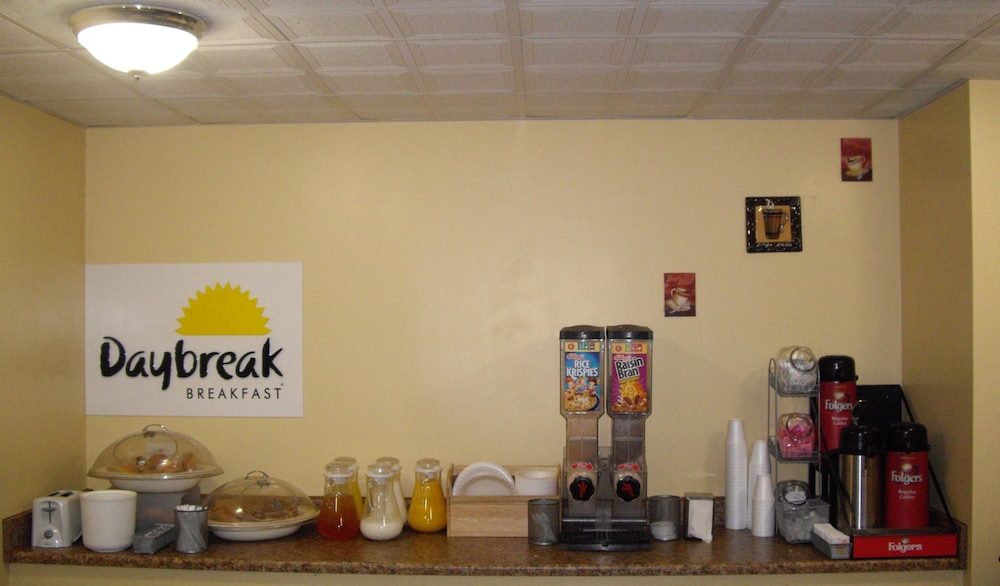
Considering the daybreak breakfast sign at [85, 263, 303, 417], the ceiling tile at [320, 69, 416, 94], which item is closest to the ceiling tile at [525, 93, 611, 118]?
the ceiling tile at [320, 69, 416, 94]

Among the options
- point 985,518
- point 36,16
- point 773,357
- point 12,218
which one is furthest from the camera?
point 773,357

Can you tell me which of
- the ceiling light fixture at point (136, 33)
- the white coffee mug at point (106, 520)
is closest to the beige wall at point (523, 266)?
the white coffee mug at point (106, 520)

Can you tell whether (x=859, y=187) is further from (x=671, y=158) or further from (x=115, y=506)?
(x=115, y=506)

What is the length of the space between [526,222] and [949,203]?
61.5 inches

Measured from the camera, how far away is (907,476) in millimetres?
2869

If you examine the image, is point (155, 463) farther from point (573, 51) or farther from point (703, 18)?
point (703, 18)

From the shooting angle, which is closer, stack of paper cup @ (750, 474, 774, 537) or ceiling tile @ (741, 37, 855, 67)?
ceiling tile @ (741, 37, 855, 67)

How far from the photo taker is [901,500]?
288 cm

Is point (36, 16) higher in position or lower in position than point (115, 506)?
higher

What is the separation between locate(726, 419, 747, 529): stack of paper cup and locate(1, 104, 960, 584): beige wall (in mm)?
146

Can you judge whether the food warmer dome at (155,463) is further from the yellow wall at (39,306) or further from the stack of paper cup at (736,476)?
the stack of paper cup at (736,476)

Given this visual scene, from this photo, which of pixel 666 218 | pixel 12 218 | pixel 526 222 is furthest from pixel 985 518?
pixel 12 218

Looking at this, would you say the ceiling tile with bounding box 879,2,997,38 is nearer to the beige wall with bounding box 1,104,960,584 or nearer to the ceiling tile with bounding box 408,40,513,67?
the beige wall with bounding box 1,104,960,584

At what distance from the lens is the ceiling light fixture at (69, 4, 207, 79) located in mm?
2121
